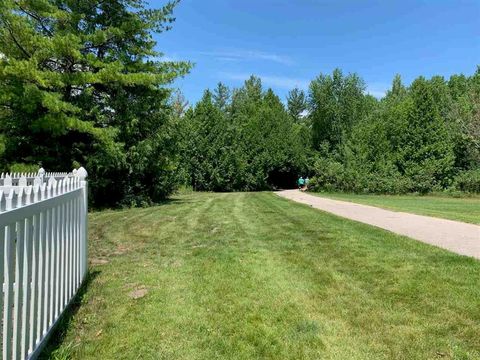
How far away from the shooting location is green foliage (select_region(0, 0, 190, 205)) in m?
14.8

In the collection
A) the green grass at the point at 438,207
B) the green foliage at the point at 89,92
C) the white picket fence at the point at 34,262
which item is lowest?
the green grass at the point at 438,207

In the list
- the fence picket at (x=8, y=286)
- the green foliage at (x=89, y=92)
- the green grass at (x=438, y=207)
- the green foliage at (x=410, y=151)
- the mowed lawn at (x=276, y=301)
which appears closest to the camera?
the fence picket at (x=8, y=286)

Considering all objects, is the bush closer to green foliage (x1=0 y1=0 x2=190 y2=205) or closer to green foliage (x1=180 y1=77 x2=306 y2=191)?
green foliage (x1=180 y1=77 x2=306 y2=191)

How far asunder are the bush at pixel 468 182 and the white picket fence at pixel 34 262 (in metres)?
37.0

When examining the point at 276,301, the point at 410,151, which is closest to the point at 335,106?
the point at 410,151

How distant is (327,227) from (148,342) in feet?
23.8

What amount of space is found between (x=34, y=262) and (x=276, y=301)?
2626 mm

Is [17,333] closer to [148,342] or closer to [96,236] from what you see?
[148,342]

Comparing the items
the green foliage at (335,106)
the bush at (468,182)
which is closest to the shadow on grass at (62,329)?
the bush at (468,182)

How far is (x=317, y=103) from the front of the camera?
191 ft

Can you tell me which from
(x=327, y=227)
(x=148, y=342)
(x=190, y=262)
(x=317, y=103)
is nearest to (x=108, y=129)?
(x=327, y=227)

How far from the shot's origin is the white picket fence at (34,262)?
Result: 264cm

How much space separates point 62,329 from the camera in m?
3.99

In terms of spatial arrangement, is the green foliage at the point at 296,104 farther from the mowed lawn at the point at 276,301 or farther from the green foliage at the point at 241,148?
the mowed lawn at the point at 276,301
